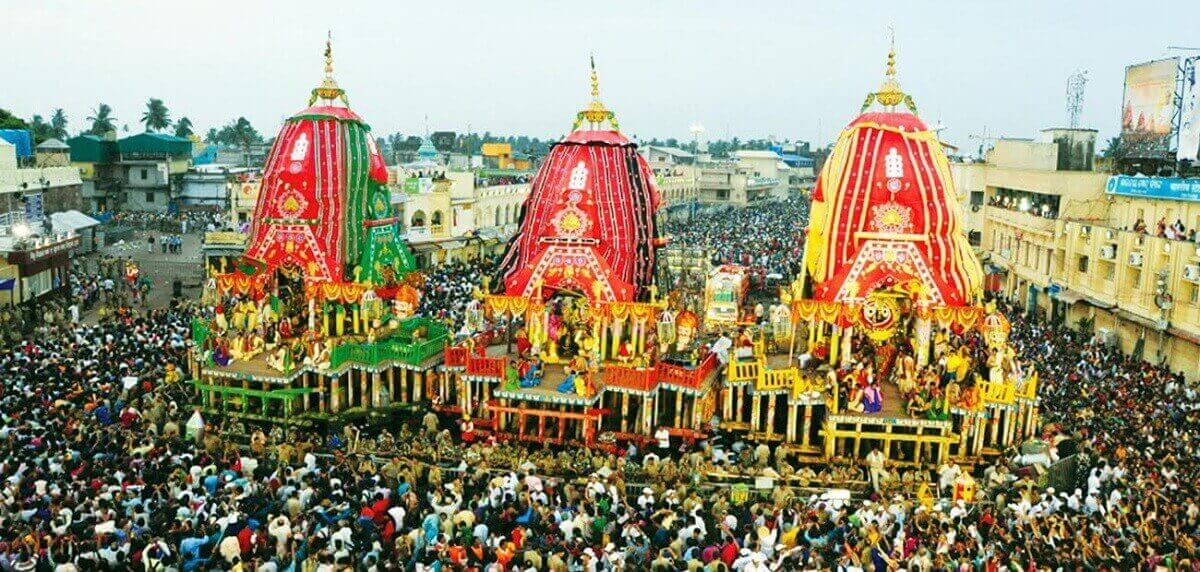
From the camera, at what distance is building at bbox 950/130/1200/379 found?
30.3 metres

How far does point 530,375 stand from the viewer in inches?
902

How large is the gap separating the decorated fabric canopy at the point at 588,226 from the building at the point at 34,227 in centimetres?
2142

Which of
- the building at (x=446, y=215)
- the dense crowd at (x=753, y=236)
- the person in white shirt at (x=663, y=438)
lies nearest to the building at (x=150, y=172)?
the building at (x=446, y=215)

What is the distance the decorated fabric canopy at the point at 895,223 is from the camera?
71.2 ft

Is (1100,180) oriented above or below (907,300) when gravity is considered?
above

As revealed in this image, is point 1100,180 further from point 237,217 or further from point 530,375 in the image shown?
point 237,217

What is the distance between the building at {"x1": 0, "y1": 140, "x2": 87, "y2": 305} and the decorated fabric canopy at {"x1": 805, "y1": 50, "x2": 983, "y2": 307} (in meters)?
29.1

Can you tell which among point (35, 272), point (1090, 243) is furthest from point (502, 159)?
point (1090, 243)

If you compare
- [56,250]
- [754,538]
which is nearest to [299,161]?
[754,538]

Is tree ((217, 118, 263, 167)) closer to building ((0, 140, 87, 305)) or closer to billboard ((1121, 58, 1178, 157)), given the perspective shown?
building ((0, 140, 87, 305))

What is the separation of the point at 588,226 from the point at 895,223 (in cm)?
723

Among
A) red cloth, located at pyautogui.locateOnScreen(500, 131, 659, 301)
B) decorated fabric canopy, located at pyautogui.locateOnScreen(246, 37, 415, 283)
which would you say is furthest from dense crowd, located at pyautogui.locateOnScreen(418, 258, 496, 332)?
red cloth, located at pyautogui.locateOnScreen(500, 131, 659, 301)

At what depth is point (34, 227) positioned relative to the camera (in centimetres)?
4031

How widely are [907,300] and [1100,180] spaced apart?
22.2m
